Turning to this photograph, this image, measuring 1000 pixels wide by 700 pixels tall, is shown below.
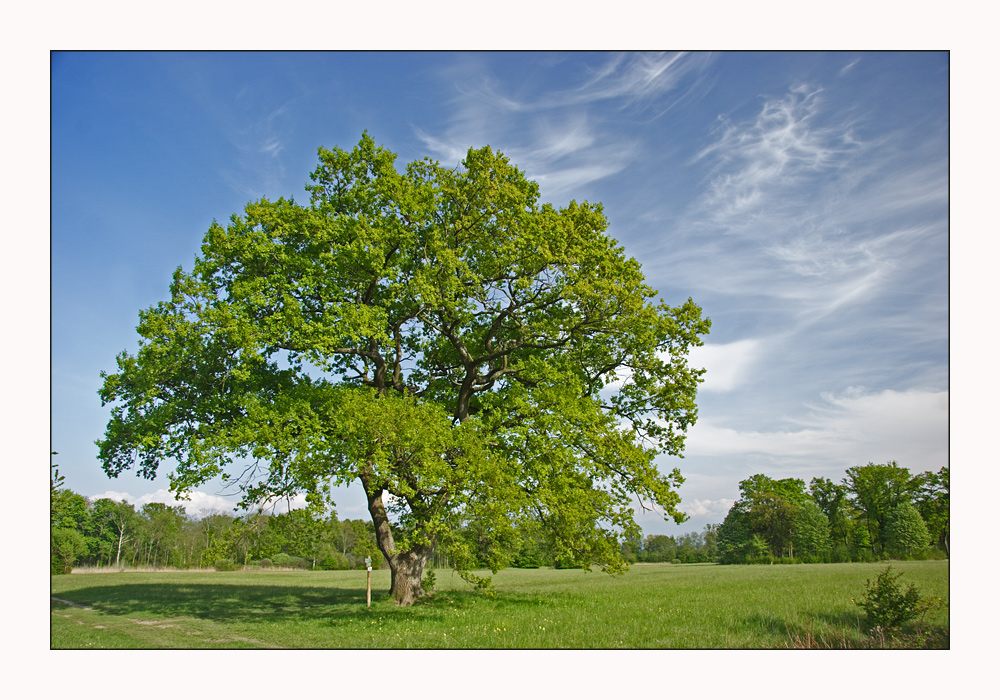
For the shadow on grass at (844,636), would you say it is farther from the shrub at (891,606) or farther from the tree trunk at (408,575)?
the tree trunk at (408,575)

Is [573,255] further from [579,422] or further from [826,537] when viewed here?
[826,537]

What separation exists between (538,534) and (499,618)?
2.56m

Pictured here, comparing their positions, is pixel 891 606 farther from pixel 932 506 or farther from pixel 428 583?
pixel 932 506

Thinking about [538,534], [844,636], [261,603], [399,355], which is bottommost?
[261,603]

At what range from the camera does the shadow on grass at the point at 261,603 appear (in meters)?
16.4

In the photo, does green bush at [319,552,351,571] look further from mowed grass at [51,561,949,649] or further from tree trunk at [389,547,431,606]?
tree trunk at [389,547,431,606]

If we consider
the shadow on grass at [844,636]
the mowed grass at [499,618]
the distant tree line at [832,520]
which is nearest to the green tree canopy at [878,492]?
the distant tree line at [832,520]

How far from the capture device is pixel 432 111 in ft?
52.9

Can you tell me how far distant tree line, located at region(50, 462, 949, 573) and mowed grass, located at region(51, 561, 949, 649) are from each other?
1.53 meters

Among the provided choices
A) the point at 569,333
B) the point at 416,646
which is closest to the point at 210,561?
the point at 416,646

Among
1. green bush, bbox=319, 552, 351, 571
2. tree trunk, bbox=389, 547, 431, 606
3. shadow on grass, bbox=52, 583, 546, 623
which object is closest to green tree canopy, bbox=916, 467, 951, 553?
shadow on grass, bbox=52, 583, 546, 623

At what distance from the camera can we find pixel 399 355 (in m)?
19.2

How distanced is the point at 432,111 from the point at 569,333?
285 inches

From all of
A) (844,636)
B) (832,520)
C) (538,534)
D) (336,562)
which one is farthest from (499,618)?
(832,520)
